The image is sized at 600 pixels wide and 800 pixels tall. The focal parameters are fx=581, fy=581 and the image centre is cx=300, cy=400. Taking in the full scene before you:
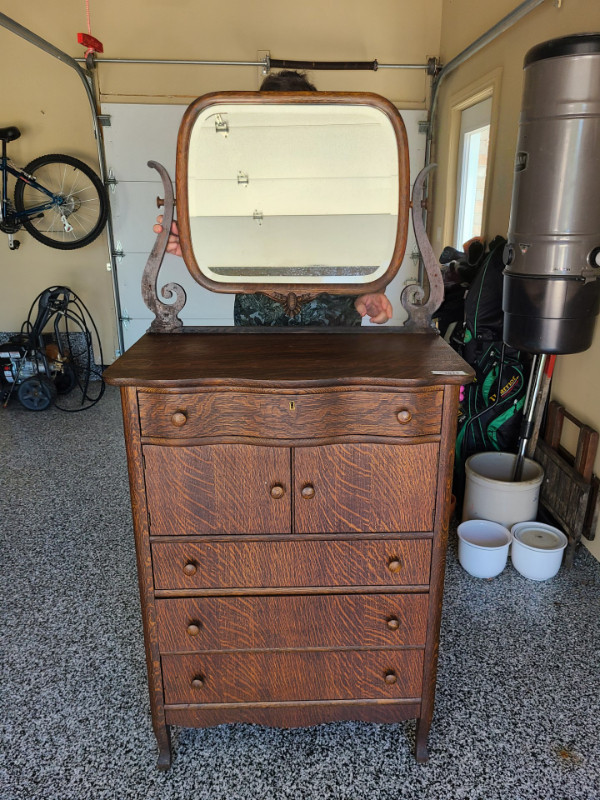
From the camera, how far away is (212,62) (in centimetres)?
414

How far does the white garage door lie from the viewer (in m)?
4.25

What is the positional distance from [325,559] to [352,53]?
163 inches

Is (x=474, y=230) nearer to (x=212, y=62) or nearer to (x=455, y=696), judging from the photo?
(x=212, y=62)

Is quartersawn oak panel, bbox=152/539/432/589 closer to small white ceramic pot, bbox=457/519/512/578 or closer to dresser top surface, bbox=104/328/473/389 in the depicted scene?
dresser top surface, bbox=104/328/473/389

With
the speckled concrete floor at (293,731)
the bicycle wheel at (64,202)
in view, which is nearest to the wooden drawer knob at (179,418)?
the speckled concrete floor at (293,731)

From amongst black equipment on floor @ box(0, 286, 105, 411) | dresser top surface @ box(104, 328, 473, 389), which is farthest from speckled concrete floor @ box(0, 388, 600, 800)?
black equipment on floor @ box(0, 286, 105, 411)

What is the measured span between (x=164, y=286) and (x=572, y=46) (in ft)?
4.85

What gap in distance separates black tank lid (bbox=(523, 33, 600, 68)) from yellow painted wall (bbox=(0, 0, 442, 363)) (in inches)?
105

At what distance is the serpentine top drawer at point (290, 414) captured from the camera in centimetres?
115

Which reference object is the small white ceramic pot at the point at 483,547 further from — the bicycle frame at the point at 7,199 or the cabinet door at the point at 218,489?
→ the bicycle frame at the point at 7,199

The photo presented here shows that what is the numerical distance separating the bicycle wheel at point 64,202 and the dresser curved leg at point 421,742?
4006 mm

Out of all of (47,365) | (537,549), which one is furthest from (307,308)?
(47,365)

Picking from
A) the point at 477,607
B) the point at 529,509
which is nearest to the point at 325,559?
the point at 477,607

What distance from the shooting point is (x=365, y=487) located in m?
1.23
